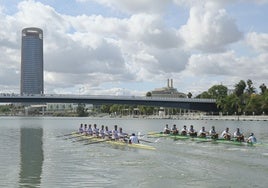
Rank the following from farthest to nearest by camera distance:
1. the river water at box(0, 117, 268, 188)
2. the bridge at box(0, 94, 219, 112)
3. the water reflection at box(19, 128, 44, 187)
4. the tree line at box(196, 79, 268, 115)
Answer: the tree line at box(196, 79, 268, 115)
the bridge at box(0, 94, 219, 112)
the water reflection at box(19, 128, 44, 187)
the river water at box(0, 117, 268, 188)

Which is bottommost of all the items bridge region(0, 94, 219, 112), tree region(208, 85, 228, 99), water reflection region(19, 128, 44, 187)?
water reflection region(19, 128, 44, 187)

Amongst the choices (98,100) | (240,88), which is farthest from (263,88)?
(98,100)

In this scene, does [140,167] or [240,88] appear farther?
[240,88]

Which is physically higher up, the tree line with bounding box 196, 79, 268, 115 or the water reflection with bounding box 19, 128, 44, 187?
the tree line with bounding box 196, 79, 268, 115

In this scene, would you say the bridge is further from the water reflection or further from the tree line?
the water reflection

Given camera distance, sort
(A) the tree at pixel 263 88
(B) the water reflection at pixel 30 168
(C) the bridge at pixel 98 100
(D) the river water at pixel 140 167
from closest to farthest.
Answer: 1. (D) the river water at pixel 140 167
2. (B) the water reflection at pixel 30 168
3. (C) the bridge at pixel 98 100
4. (A) the tree at pixel 263 88

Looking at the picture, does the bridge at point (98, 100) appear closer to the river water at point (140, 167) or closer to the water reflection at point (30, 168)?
the water reflection at point (30, 168)

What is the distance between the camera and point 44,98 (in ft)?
361

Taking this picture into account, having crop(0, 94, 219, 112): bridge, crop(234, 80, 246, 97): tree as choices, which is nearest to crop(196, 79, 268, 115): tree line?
crop(234, 80, 246, 97): tree

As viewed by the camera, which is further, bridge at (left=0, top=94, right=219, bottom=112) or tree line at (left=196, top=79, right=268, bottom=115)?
tree line at (left=196, top=79, right=268, bottom=115)

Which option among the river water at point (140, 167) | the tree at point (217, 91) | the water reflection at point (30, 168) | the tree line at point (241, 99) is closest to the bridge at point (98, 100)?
the tree line at point (241, 99)

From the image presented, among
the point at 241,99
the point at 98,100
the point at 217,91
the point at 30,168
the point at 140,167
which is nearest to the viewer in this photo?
the point at 140,167

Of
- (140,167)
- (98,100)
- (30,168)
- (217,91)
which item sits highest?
(217,91)

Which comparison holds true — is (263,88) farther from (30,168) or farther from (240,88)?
(30,168)
